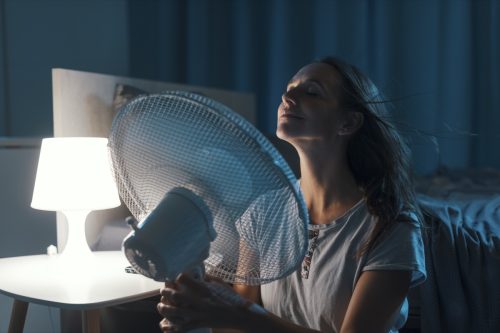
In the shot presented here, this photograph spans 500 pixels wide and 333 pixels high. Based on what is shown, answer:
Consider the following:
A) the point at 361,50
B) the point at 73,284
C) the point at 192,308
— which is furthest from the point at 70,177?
the point at 361,50

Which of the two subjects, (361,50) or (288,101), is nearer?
(288,101)

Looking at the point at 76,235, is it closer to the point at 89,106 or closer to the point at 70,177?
the point at 70,177

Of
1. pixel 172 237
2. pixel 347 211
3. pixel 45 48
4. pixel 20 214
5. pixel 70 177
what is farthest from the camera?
pixel 45 48

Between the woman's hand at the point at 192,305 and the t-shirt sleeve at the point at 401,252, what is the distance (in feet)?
1.04

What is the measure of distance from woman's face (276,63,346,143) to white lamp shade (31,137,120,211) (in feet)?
1.95

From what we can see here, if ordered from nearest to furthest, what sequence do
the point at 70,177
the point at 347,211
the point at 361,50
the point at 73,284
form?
the point at 347,211
the point at 73,284
the point at 70,177
the point at 361,50

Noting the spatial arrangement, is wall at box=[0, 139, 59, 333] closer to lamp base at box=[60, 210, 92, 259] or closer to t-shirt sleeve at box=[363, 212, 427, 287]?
lamp base at box=[60, 210, 92, 259]

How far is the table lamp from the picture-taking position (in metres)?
1.50

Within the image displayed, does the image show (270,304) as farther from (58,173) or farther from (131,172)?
(58,173)

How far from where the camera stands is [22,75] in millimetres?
2631

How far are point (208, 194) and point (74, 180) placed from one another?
2.64 feet

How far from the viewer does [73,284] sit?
137 cm

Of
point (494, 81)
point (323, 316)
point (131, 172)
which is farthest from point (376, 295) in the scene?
point (494, 81)

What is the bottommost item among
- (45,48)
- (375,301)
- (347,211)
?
(375,301)
